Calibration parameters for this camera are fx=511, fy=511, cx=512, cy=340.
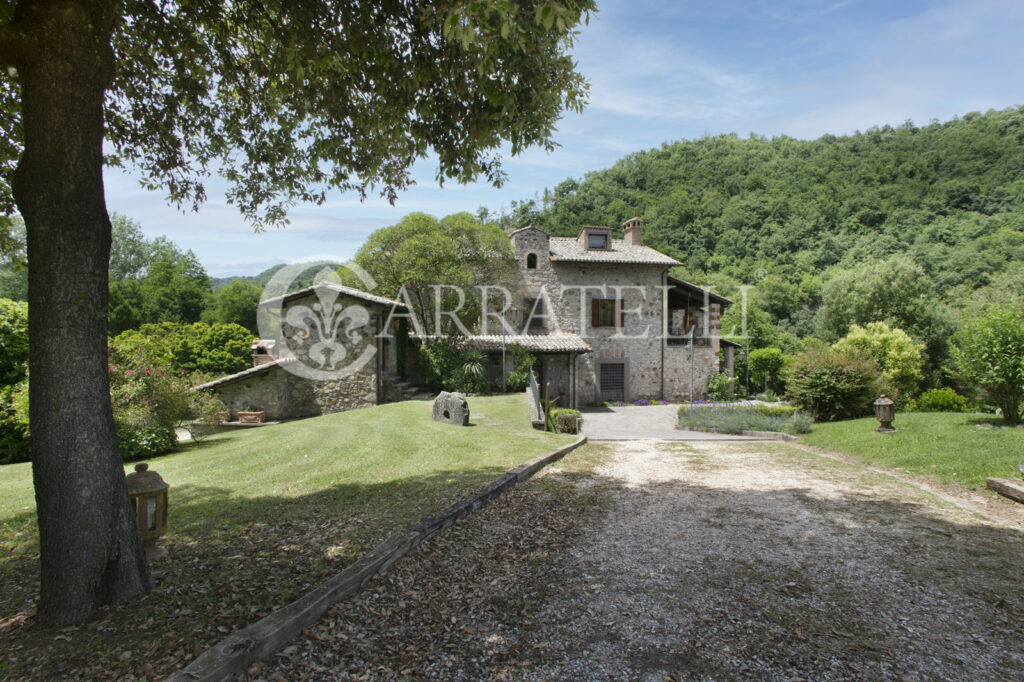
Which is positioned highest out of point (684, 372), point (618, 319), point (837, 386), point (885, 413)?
point (618, 319)

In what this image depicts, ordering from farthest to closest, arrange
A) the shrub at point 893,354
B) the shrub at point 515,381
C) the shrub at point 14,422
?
the shrub at point 515,381 < the shrub at point 893,354 < the shrub at point 14,422

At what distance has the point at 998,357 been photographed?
10.8 m

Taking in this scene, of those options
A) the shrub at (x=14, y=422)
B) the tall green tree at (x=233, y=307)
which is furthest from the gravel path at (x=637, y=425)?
the tall green tree at (x=233, y=307)

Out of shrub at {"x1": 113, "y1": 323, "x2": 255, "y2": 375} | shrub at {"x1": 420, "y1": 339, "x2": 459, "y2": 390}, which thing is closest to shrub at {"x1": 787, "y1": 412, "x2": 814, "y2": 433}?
shrub at {"x1": 420, "y1": 339, "x2": 459, "y2": 390}

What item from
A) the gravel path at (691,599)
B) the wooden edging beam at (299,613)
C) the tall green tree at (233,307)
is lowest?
the gravel path at (691,599)

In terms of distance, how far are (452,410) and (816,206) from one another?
42476mm

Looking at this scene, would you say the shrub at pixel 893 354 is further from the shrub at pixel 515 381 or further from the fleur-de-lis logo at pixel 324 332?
the fleur-de-lis logo at pixel 324 332

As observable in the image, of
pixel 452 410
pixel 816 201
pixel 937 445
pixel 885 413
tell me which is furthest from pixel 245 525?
pixel 816 201

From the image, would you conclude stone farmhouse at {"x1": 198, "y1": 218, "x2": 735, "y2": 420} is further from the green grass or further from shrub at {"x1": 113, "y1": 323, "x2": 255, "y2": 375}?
the green grass

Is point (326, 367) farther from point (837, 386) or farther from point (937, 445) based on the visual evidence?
point (937, 445)

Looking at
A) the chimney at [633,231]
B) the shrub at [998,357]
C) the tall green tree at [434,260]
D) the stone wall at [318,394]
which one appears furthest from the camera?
the chimney at [633,231]

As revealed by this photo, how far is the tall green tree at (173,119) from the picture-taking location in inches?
118

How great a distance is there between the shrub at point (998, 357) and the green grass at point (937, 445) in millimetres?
643

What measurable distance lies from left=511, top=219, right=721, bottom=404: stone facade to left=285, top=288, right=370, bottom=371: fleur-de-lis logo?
838cm
